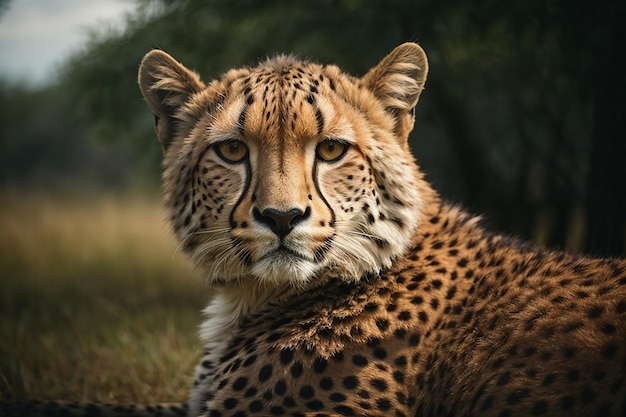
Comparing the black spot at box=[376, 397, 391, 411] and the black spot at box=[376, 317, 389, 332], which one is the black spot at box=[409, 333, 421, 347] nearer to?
the black spot at box=[376, 317, 389, 332]

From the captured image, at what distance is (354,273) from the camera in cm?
367

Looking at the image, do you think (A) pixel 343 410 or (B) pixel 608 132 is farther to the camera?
(B) pixel 608 132

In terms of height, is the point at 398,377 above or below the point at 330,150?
below

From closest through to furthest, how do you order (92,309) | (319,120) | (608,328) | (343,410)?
(608,328) → (343,410) → (319,120) → (92,309)

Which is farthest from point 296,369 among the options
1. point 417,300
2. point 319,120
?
point 319,120

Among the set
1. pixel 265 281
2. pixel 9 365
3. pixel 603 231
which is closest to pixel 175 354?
pixel 9 365

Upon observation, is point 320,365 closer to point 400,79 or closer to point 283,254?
point 283,254

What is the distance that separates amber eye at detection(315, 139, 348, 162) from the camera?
12.0 feet

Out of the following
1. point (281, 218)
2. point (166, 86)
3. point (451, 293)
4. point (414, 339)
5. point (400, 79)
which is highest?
point (400, 79)

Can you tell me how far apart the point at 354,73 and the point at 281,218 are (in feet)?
14.0

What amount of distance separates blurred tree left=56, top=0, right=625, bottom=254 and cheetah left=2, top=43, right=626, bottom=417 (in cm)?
203

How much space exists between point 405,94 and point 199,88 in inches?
44.5

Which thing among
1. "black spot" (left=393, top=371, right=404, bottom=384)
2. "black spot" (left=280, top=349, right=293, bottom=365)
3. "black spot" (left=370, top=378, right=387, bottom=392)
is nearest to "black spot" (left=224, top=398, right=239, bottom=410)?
"black spot" (left=280, top=349, right=293, bottom=365)

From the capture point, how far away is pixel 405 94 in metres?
4.04
